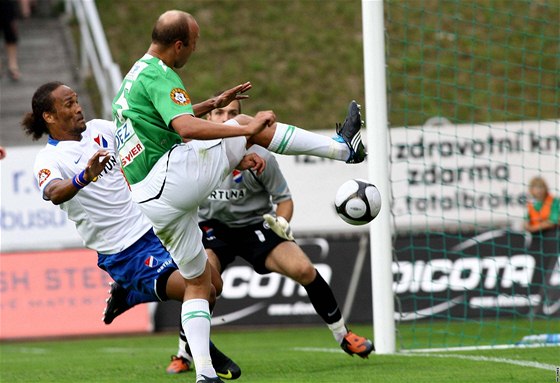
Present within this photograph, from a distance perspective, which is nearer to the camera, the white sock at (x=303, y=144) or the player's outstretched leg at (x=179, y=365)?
the white sock at (x=303, y=144)

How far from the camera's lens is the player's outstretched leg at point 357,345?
7469 mm

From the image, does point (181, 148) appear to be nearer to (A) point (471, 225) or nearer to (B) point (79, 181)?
(B) point (79, 181)

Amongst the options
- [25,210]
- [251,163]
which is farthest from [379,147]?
[25,210]

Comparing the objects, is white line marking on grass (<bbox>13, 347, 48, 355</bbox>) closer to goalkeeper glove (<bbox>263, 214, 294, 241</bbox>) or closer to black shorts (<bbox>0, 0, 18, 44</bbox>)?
goalkeeper glove (<bbox>263, 214, 294, 241</bbox>)

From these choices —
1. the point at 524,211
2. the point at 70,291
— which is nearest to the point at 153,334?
the point at 70,291

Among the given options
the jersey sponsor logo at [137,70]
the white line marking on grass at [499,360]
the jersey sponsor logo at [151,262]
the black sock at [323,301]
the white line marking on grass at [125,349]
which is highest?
the jersey sponsor logo at [137,70]

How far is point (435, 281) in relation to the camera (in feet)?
41.0

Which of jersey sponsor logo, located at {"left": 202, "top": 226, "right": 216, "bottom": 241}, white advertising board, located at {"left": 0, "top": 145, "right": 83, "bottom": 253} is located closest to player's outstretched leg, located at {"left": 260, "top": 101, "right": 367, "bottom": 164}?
jersey sponsor logo, located at {"left": 202, "top": 226, "right": 216, "bottom": 241}

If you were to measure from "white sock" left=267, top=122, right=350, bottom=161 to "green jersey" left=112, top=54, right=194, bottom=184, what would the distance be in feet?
1.88

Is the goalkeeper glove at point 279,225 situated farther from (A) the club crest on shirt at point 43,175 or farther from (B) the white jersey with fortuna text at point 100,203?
(A) the club crest on shirt at point 43,175

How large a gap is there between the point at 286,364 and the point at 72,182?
8.11 feet

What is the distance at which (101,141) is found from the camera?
23.4ft

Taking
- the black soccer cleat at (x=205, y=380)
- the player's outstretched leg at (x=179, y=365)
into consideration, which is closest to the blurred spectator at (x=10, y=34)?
the player's outstretched leg at (x=179, y=365)

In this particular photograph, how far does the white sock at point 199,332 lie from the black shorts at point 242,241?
1765 millimetres
